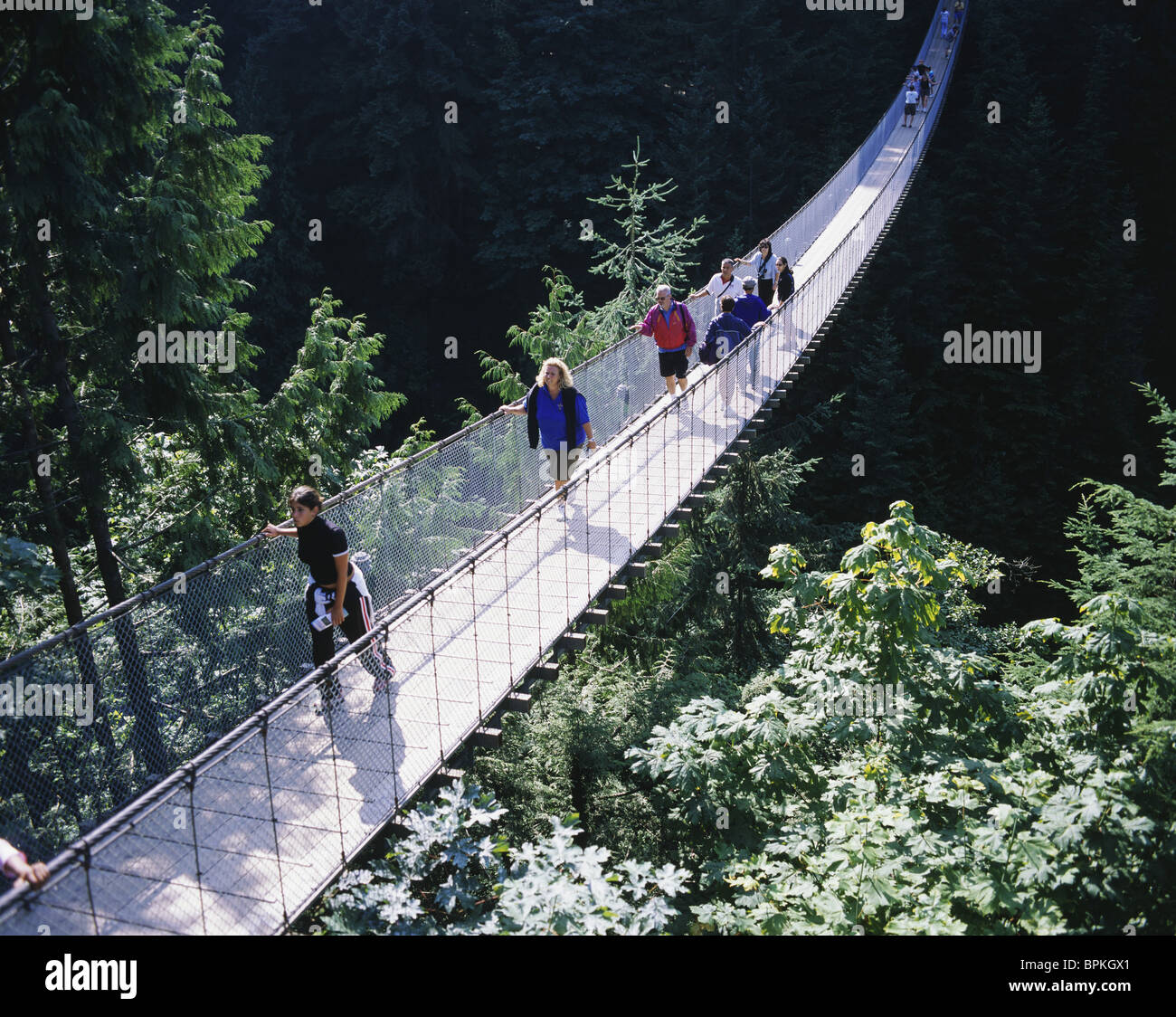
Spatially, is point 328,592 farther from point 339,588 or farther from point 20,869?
point 20,869

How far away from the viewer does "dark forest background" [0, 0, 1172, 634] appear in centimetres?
2247

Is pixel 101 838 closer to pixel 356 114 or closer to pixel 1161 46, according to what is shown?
pixel 356 114

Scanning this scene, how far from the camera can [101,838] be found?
144 inches

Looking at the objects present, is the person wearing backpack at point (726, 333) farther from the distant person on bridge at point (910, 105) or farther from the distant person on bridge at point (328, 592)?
the distant person on bridge at point (910, 105)

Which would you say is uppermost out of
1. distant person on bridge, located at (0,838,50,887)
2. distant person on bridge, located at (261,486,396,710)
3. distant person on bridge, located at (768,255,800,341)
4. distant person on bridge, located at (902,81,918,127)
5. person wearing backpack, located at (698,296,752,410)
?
distant person on bridge, located at (902,81,918,127)

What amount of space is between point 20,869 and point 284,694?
3.63 ft

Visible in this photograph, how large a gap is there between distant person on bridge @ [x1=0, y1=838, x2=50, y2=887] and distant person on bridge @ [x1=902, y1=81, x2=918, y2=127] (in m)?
21.2

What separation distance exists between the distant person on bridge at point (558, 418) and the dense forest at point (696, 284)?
151 cm

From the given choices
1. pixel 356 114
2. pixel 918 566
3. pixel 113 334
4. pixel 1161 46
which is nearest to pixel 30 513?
pixel 113 334

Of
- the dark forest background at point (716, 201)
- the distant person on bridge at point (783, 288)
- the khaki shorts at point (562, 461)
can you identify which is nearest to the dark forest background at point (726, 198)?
the dark forest background at point (716, 201)

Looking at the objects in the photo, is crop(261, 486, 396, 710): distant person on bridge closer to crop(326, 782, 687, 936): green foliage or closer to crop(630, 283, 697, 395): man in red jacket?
crop(326, 782, 687, 936): green foliage

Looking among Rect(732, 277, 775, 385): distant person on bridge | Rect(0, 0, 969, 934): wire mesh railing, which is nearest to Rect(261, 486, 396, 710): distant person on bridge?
Rect(0, 0, 969, 934): wire mesh railing
